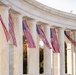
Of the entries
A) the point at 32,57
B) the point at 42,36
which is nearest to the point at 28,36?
the point at 32,57

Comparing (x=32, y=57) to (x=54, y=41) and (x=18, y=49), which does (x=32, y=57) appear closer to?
(x=18, y=49)

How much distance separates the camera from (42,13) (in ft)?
491

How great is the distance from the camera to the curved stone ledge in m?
126

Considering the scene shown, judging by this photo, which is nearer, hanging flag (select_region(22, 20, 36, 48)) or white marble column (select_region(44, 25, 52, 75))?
hanging flag (select_region(22, 20, 36, 48))

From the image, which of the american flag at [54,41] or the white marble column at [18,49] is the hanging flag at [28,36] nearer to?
the white marble column at [18,49]

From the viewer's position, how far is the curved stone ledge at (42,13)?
12639cm

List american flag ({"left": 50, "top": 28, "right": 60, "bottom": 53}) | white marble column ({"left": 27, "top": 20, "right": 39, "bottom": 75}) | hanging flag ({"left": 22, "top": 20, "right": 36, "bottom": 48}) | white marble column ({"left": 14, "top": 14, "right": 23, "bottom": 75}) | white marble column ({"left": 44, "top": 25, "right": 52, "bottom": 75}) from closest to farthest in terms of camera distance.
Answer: white marble column ({"left": 14, "top": 14, "right": 23, "bottom": 75})
hanging flag ({"left": 22, "top": 20, "right": 36, "bottom": 48})
white marble column ({"left": 27, "top": 20, "right": 39, "bottom": 75})
white marble column ({"left": 44, "top": 25, "right": 52, "bottom": 75})
american flag ({"left": 50, "top": 28, "right": 60, "bottom": 53})

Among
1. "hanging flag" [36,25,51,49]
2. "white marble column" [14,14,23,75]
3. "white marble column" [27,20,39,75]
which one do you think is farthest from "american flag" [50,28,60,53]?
"white marble column" [14,14,23,75]

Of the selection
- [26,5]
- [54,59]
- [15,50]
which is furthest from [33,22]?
[54,59]

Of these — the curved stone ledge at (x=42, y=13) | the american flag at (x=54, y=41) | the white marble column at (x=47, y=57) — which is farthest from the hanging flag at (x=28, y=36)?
the american flag at (x=54, y=41)

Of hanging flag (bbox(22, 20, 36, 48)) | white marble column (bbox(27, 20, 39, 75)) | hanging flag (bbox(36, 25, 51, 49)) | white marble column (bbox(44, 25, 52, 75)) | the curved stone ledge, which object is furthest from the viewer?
white marble column (bbox(44, 25, 52, 75))

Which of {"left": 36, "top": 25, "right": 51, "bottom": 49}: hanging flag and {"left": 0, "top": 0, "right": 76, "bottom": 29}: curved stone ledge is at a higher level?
{"left": 0, "top": 0, "right": 76, "bottom": 29}: curved stone ledge

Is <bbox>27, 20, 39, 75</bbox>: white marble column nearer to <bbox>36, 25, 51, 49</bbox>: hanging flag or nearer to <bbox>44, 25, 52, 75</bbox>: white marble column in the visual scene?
<bbox>36, 25, 51, 49</bbox>: hanging flag

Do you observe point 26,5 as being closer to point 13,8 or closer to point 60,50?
point 13,8
